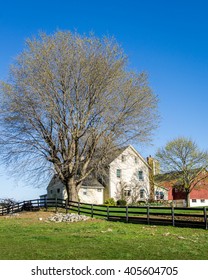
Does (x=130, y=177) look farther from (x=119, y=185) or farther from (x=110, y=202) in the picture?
(x=110, y=202)

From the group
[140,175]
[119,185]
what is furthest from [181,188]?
[119,185]

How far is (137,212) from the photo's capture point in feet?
74.9

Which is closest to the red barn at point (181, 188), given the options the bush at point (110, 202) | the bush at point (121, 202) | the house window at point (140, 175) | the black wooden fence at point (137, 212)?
the house window at point (140, 175)

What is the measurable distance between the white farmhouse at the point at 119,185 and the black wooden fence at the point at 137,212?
10639 mm

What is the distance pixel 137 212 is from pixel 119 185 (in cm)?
2869

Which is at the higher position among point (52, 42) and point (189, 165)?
point (52, 42)

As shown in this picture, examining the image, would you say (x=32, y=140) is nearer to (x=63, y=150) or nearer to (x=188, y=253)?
(x=63, y=150)

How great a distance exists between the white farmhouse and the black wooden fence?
419 inches

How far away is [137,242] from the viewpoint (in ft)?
43.2

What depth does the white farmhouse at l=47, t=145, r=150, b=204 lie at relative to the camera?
49.4 meters

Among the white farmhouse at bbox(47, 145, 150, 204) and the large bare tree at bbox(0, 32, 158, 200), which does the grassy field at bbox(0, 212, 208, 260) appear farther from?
the white farmhouse at bbox(47, 145, 150, 204)
